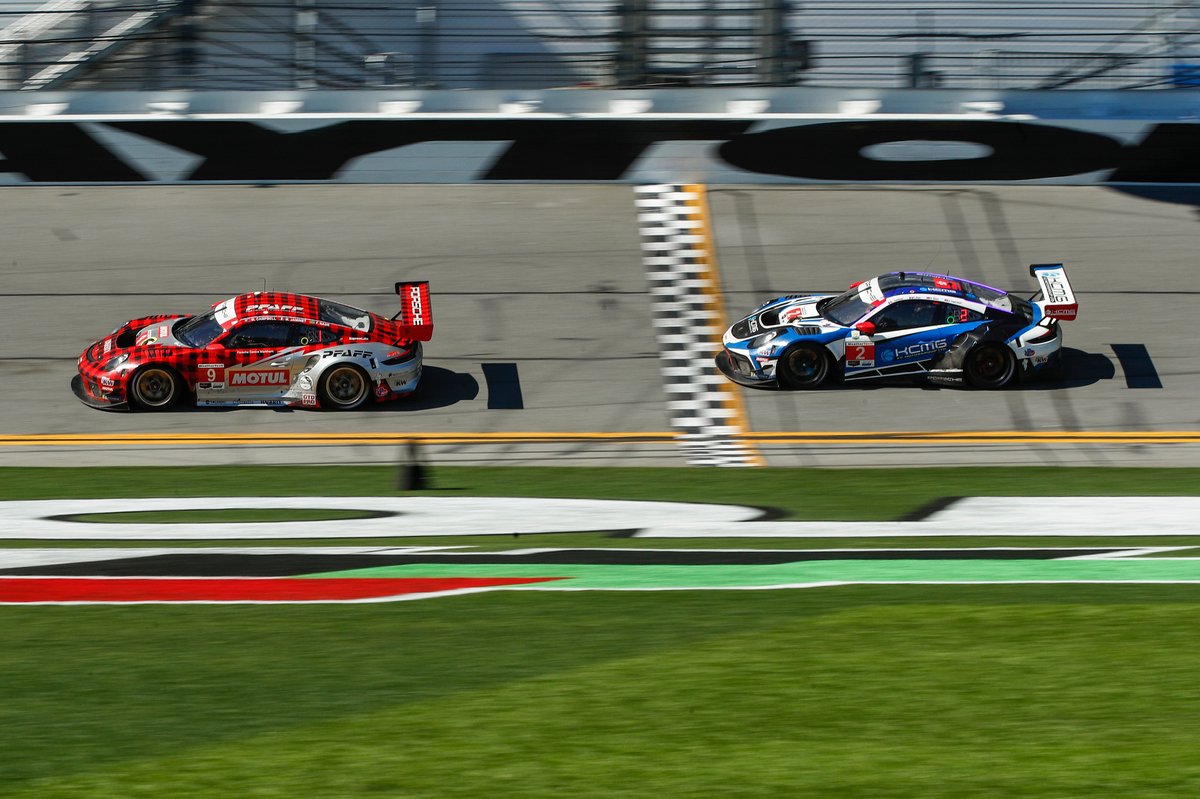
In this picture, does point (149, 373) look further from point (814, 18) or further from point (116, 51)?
point (814, 18)

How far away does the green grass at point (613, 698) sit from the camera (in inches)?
132

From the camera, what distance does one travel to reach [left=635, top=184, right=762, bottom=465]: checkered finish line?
40.9 feet

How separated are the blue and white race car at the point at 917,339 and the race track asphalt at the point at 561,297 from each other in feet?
0.84

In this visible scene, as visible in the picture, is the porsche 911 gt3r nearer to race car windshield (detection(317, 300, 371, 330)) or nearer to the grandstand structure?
race car windshield (detection(317, 300, 371, 330))

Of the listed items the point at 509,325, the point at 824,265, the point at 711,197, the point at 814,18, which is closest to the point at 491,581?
the point at 509,325

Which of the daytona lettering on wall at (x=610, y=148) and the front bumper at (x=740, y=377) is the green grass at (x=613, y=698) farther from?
the daytona lettering on wall at (x=610, y=148)

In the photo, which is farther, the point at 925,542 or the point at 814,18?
the point at 814,18

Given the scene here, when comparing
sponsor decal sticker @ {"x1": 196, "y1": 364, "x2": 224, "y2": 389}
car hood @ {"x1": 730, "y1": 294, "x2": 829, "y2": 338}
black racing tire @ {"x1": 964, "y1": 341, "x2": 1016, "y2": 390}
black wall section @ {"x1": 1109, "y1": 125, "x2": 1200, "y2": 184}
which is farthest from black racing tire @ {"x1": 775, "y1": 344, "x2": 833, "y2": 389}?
black wall section @ {"x1": 1109, "y1": 125, "x2": 1200, "y2": 184}

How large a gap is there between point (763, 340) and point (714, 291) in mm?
2295

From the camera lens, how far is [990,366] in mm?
13297

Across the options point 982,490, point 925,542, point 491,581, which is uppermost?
point 491,581

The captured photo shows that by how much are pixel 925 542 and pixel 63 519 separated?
5.47 meters

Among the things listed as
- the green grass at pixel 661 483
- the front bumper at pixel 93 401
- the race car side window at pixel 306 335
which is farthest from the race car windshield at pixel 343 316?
the green grass at pixel 661 483

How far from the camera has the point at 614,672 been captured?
428cm
